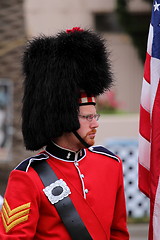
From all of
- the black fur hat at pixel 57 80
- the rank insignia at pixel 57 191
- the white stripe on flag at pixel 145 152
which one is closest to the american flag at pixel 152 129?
the white stripe on flag at pixel 145 152

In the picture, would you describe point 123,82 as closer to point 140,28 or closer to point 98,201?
point 140,28

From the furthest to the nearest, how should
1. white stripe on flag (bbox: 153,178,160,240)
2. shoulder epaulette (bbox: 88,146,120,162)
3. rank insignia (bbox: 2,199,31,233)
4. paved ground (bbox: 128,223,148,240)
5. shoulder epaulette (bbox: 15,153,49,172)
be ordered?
paved ground (bbox: 128,223,148,240) < shoulder epaulette (bbox: 88,146,120,162) < white stripe on flag (bbox: 153,178,160,240) < shoulder epaulette (bbox: 15,153,49,172) < rank insignia (bbox: 2,199,31,233)

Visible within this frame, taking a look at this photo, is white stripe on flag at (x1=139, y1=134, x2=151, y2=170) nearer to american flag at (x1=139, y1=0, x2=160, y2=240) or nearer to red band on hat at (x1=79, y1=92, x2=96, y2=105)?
american flag at (x1=139, y1=0, x2=160, y2=240)

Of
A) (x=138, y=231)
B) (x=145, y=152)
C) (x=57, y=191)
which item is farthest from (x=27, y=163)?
(x=138, y=231)

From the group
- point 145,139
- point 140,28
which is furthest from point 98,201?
point 140,28

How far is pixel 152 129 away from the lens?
12.3 feet

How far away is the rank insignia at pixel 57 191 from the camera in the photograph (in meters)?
3.44

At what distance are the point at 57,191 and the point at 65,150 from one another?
23 centimetres

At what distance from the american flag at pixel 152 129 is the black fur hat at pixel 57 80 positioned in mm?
334

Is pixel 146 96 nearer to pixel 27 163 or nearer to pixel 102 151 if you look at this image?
pixel 102 151

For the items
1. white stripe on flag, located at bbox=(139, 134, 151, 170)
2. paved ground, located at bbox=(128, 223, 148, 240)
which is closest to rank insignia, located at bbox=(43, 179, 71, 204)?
white stripe on flag, located at bbox=(139, 134, 151, 170)

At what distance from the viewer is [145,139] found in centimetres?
384

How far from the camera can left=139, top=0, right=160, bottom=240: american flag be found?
3699 mm

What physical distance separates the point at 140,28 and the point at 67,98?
1260 centimetres
